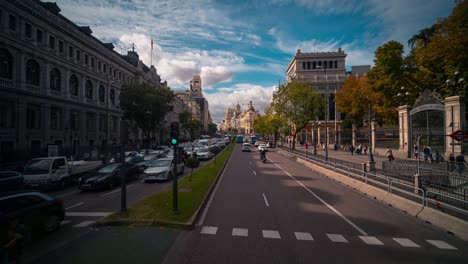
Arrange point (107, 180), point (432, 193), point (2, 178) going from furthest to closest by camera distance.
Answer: point (107, 180), point (2, 178), point (432, 193)

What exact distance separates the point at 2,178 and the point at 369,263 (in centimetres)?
1715

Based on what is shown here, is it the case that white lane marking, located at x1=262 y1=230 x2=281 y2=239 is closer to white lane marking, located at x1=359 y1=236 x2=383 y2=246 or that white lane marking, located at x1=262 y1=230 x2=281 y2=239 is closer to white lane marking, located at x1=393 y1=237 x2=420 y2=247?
white lane marking, located at x1=359 y1=236 x2=383 y2=246

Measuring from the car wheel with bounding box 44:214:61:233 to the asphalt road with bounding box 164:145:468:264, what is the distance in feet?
14.3

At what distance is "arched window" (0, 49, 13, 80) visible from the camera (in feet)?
86.0

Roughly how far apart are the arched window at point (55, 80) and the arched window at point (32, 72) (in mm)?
2333

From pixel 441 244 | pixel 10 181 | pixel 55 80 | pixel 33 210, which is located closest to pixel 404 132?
pixel 441 244

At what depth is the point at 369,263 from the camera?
5.89 metres

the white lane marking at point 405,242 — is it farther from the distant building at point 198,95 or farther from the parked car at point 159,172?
the distant building at point 198,95

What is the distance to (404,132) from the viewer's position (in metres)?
27.4

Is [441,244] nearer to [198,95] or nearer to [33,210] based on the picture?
[33,210]

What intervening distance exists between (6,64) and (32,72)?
3212 millimetres

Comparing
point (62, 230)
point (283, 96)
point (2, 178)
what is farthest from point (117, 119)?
point (62, 230)

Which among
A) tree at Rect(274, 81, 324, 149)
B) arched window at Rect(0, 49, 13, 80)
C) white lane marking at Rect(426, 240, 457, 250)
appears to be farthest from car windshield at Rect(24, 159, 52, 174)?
tree at Rect(274, 81, 324, 149)

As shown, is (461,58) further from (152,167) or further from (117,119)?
(117,119)
